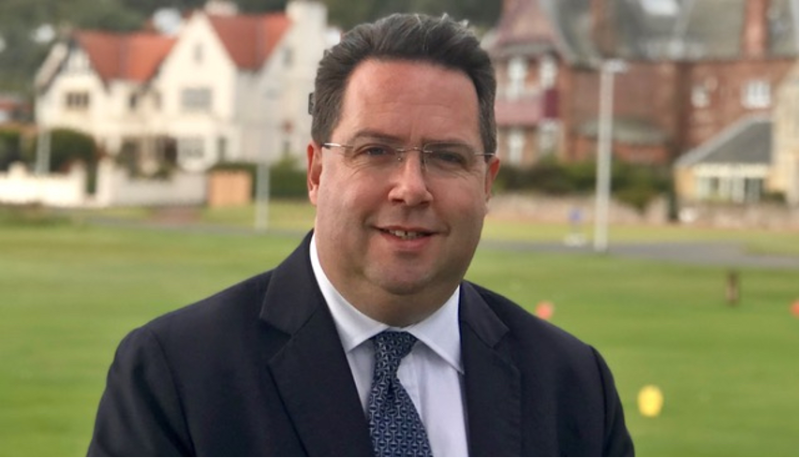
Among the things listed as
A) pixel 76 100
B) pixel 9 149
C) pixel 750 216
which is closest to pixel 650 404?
pixel 750 216

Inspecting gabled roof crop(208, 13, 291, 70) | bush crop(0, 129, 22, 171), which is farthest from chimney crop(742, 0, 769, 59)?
bush crop(0, 129, 22, 171)

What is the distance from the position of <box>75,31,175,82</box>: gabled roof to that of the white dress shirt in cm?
9672

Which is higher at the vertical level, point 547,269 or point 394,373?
point 394,373

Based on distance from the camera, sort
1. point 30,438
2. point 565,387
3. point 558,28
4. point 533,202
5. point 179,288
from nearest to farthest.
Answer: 1. point 565,387
2. point 30,438
3. point 179,288
4. point 533,202
5. point 558,28

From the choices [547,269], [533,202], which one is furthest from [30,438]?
[533,202]

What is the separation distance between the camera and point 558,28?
87500mm

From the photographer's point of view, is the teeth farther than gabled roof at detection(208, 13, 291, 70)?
No

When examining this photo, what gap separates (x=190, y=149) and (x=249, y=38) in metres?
6.88

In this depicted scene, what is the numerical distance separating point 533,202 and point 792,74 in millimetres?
14398

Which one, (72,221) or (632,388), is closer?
(632,388)

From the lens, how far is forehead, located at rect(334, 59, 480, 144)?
3.84 meters

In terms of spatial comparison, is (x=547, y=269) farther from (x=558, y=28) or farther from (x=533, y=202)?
(x=558, y=28)

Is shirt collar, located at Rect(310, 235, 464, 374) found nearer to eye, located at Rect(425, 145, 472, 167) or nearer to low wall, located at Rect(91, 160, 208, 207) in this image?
eye, located at Rect(425, 145, 472, 167)

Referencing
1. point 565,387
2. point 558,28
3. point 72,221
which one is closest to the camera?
point 565,387
